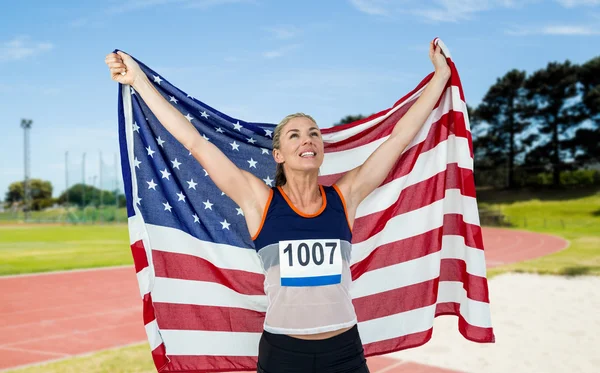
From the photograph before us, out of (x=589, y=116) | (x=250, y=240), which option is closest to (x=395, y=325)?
(x=250, y=240)

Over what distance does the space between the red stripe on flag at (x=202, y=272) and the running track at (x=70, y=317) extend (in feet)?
8.68

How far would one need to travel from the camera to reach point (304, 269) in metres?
2.78

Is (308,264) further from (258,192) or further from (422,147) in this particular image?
(422,147)

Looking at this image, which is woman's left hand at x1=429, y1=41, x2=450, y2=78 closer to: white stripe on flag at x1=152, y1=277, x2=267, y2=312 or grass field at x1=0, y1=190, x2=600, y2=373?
white stripe on flag at x1=152, y1=277, x2=267, y2=312

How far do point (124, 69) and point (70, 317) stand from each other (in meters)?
7.08

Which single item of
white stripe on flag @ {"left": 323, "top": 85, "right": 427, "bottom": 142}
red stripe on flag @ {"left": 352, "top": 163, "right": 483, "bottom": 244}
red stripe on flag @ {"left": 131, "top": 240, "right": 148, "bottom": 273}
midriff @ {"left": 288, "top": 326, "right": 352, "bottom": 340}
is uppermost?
white stripe on flag @ {"left": 323, "top": 85, "right": 427, "bottom": 142}

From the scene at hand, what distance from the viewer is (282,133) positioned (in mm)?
3053

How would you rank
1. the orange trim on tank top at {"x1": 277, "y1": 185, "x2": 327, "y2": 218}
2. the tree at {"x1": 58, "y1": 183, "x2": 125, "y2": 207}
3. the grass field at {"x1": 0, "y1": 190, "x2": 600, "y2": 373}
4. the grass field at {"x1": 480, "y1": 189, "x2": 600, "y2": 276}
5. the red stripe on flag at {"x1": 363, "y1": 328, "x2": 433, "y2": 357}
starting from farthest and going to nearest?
the tree at {"x1": 58, "y1": 183, "x2": 125, "y2": 207}, the grass field at {"x1": 480, "y1": 189, "x2": 600, "y2": 276}, the grass field at {"x1": 0, "y1": 190, "x2": 600, "y2": 373}, the red stripe on flag at {"x1": 363, "y1": 328, "x2": 433, "y2": 357}, the orange trim on tank top at {"x1": 277, "y1": 185, "x2": 327, "y2": 218}

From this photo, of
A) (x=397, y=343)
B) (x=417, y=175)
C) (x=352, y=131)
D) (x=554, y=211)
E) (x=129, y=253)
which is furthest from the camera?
(x=554, y=211)

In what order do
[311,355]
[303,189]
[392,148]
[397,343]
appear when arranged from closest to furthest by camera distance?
[311,355] → [303,189] → [392,148] → [397,343]

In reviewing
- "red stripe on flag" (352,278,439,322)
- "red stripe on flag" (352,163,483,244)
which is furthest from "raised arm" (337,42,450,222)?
"red stripe on flag" (352,278,439,322)

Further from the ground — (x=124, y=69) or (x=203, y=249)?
(x=124, y=69)

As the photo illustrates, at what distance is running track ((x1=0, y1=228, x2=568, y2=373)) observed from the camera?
6.96 m

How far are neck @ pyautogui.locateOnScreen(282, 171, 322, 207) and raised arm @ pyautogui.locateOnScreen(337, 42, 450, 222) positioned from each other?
0.22 m
